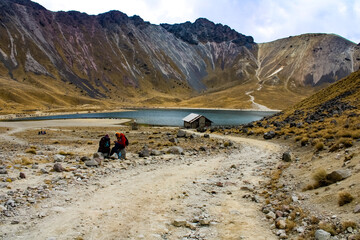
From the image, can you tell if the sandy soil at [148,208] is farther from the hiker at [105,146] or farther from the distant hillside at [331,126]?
the distant hillside at [331,126]

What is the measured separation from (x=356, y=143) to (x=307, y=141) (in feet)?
29.5

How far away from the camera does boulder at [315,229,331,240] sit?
7.60 m

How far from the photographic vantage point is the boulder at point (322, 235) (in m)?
7.60

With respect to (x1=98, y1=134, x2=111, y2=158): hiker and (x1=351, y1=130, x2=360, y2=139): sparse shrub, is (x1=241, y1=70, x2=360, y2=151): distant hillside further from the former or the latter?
(x1=98, y1=134, x2=111, y2=158): hiker

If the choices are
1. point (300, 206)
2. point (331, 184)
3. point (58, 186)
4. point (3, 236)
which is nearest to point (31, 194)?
point (58, 186)

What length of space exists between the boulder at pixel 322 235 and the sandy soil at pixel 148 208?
1432 millimetres

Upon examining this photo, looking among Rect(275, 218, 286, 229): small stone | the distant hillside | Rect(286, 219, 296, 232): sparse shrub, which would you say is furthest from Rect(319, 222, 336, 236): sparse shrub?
the distant hillside

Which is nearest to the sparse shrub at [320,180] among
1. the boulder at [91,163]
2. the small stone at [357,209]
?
the small stone at [357,209]

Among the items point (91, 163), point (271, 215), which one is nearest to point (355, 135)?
point (271, 215)

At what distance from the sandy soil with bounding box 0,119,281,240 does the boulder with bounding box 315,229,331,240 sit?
143 centimetres

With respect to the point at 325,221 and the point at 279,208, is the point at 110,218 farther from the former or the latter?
the point at 325,221

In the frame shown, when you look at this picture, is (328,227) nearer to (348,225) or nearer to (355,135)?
(348,225)

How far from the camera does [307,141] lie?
26078 mm

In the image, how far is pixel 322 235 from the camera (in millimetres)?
7680
